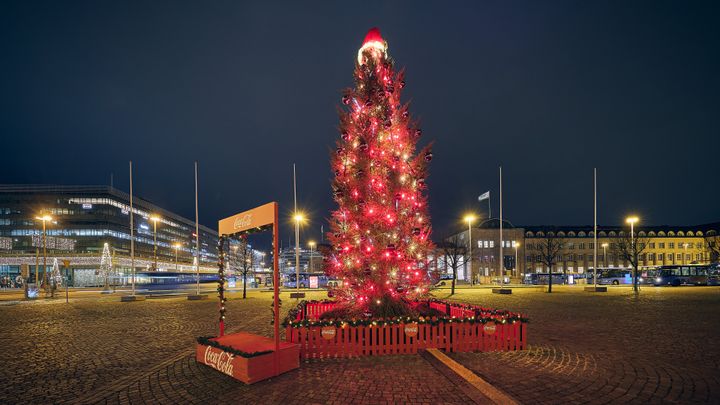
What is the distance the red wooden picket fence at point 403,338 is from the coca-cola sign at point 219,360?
1699 millimetres

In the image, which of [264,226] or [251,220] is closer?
[264,226]

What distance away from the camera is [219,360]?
8.05 m

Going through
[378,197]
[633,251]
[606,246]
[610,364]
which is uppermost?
[378,197]

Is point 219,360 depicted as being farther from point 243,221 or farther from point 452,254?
point 452,254

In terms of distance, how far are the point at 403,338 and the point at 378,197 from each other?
430 cm

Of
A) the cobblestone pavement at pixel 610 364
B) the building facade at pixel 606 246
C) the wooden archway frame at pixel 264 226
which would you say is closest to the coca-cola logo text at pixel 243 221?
the wooden archway frame at pixel 264 226

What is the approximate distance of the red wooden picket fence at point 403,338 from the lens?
9.23m

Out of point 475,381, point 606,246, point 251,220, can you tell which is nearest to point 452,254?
point 475,381

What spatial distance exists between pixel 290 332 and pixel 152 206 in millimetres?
127701

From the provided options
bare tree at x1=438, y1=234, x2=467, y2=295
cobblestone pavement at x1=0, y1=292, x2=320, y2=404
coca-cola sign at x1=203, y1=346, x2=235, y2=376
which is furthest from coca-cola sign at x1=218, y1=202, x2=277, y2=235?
bare tree at x1=438, y1=234, x2=467, y2=295

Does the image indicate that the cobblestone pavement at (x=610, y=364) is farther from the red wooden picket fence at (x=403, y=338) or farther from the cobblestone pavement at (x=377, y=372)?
the red wooden picket fence at (x=403, y=338)

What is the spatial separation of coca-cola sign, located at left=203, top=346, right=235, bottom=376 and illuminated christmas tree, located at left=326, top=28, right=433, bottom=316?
14.9 ft

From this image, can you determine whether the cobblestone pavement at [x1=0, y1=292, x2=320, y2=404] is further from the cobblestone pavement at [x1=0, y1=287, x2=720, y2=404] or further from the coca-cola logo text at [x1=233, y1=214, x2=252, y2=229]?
the coca-cola logo text at [x1=233, y1=214, x2=252, y2=229]

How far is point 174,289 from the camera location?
118 feet
